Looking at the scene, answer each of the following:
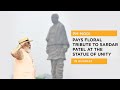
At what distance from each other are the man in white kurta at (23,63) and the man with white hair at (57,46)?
457mm

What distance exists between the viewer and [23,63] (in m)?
7.97

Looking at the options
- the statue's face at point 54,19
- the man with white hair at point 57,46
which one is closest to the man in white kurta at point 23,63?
the man with white hair at point 57,46

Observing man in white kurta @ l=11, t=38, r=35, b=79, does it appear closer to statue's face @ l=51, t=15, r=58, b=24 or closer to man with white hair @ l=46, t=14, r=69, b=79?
man with white hair @ l=46, t=14, r=69, b=79

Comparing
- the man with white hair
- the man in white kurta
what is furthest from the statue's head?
the man in white kurta

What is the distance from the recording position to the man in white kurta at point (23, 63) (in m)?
7.94

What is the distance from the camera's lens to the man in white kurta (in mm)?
7936

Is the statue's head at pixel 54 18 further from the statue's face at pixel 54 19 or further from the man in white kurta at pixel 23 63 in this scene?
the man in white kurta at pixel 23 63

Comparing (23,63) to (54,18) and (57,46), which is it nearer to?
(57,46)

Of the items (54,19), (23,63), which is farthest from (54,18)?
(23,63)

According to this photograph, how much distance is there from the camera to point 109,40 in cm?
851

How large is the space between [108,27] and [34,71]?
4.74ft
